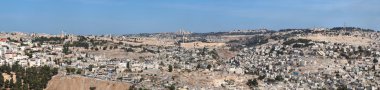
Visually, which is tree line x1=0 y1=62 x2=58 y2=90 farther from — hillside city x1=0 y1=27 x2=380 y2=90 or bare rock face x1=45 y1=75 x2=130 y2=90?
bare rock face x1=45 y1=75 x2=130 y2=90


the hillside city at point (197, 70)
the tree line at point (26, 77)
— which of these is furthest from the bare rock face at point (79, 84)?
the tree line at point (26, 77)

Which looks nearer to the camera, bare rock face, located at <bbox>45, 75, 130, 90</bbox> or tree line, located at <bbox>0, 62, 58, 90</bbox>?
bare rock face, located at <bbox>45, 75, 130, 90</bbox>

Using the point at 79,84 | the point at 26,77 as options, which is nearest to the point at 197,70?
the point at 79,84

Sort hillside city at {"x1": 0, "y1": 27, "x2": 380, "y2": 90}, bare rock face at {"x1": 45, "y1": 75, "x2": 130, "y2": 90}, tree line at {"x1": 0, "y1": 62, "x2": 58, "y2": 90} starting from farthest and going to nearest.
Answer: hillside city at {"x1": 0, "y1": 27, "x2": 380, "y2": 90} → tree line at {"x1": 0, "y1": 62, "x2": 58, "y2": 90} → bare rock face at {"x1": 45, "y1": 75, "x2": 130, "y2": 90}

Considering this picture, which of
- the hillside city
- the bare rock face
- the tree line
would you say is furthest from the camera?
the hillside city

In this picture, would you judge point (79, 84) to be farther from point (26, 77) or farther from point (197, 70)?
point (197, 70)

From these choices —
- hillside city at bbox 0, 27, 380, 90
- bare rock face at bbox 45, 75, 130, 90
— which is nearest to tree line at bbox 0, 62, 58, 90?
hillside city at bbox 0, 27, 380, 90

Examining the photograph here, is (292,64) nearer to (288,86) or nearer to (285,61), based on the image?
(285,61)

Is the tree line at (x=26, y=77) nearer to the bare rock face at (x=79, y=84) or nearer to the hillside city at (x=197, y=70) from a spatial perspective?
the hillside city at (x=197, y=70)
